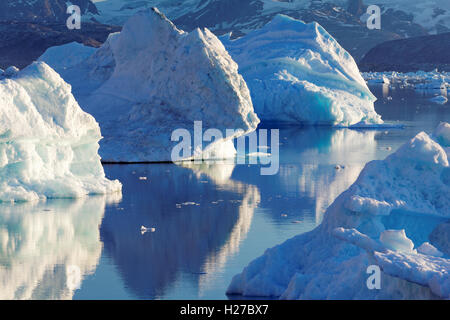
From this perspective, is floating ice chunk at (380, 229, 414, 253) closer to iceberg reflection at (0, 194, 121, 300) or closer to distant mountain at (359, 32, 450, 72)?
iceberg reflection at (0, 194, 121, 300)

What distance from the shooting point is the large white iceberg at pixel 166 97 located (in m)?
18.3

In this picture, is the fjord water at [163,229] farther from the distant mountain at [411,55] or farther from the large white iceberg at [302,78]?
the distant mountain at [411,55]

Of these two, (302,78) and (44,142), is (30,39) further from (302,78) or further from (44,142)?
(44,142)

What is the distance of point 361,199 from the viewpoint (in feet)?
27.2

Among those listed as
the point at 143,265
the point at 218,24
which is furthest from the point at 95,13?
the point at 143,265

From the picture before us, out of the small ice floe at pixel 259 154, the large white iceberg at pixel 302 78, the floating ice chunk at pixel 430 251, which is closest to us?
the floating ice chunk at pixel 430 251

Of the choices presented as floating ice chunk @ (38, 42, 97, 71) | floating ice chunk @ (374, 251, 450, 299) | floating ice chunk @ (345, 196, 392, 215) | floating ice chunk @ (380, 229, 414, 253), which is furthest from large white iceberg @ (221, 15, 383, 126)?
floating ice chunk @ (374, 251, 450, 299)

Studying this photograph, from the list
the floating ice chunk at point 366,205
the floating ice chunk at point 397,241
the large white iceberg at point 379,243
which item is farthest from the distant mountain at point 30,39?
the floating ice chunk at point 397,241

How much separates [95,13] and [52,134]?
151 metres

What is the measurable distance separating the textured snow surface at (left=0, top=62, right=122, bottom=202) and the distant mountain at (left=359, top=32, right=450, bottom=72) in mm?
101428

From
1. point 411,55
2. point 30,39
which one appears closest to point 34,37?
point 30,39

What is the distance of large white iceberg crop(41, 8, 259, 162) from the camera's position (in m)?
18.3

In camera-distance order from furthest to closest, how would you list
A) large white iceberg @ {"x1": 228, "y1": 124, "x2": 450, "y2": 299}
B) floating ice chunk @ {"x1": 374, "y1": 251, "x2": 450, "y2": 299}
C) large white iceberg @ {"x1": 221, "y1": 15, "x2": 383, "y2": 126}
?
large white iceberg @ {"x1": 221, "y1": 15, "x2": 383, "y2": 126}, large white iceberg @ {"x1": 228, "y1": 124, "x2": 450, "y2": 299}, floating ice chunk @ {"x1": 374, "y1": 251, "x2": 450, "y2": 299}

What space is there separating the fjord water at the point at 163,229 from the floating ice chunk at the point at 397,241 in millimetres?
1769
